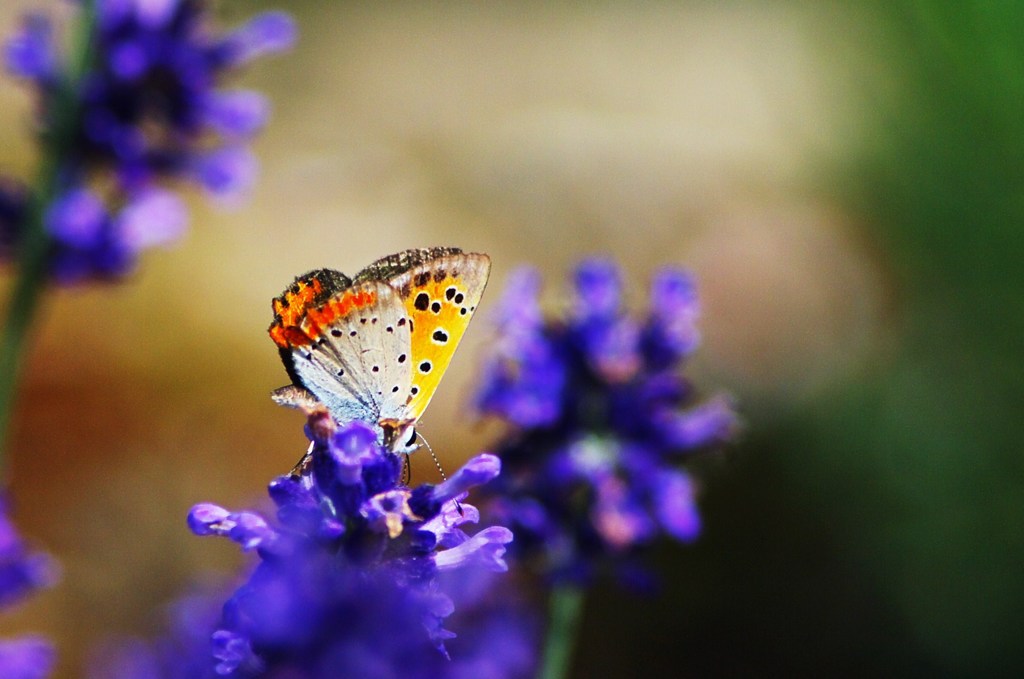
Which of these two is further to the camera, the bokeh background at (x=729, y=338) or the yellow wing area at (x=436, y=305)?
the bokeh background at (x=729, y=338)

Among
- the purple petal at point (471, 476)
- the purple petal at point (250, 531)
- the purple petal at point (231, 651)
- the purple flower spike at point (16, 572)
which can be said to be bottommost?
the purple petal at point (231, 651)

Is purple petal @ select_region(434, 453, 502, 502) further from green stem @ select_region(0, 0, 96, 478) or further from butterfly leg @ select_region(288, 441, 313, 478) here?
green stem @ select_region(0, 0, 96, 478)

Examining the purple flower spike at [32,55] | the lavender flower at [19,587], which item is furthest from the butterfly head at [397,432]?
the purple flower spike at [32,55]

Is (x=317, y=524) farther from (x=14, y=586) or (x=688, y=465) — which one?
(x=688, y=465)

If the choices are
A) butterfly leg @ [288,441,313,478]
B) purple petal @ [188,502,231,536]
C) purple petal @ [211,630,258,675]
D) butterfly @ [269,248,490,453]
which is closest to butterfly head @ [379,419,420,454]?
butterfly @ [269,248,490,453]

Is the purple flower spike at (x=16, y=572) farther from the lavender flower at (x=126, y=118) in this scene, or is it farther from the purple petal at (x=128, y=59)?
the purple petal at (x=128, y=59)

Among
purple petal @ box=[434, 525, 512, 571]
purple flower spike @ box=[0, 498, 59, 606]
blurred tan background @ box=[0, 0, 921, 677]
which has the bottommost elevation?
purple petal @ box=[434, 525, 512, 571]
